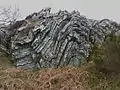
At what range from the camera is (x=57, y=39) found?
8.20 metres

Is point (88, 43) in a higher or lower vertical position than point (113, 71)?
higher

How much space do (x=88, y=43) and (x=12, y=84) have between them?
2.01 meters

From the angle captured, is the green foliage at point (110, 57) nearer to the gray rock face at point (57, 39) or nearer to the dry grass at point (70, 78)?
the dry grass at point (70, 78)

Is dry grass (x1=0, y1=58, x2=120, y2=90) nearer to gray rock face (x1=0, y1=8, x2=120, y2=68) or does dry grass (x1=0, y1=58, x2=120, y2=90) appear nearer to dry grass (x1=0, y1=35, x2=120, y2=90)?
dry grass (x1=0, y1=35, x2=120, y2=90)

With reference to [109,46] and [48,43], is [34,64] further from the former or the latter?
[109,46]

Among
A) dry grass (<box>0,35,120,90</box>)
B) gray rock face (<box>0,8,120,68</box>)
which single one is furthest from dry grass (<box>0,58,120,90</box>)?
gray rock face (<box>0,8,120,68</box>)

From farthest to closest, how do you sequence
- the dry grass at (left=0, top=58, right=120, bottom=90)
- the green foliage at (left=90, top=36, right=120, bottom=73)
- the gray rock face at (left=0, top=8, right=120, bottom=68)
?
the gray rock face at (left=0, top=8, right=120, bottom=68) → the green foliage at (left=90, top=36, right=120, bottom=73) → the dry grass at (left=0, top=58, right=120, bottom=90)

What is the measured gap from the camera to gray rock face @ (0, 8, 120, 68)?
7.89 m

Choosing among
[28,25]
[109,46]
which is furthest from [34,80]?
[28,25]

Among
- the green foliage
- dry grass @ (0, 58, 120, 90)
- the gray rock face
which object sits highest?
the gray rock face

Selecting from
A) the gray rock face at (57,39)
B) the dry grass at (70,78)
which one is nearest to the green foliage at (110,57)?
the dry grass at (70,78)

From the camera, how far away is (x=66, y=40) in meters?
8.11

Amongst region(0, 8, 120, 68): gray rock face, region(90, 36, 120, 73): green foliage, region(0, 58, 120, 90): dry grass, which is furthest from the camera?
region(0, 8, 120, 68): gray rock face

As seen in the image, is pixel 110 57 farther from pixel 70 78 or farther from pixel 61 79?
pixel 61 79
